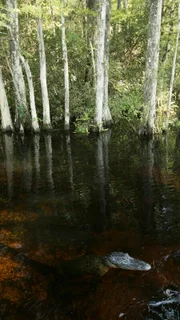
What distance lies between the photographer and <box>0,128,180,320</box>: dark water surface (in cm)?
410

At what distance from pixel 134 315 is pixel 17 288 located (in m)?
1.89

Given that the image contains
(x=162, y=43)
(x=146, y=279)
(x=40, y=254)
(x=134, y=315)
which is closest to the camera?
(x=134, y=315)

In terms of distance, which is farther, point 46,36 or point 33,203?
point 46,36

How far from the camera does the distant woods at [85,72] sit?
15.6 metres

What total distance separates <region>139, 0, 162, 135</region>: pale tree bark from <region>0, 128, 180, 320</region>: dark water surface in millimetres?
2840

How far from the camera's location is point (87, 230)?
6055mm

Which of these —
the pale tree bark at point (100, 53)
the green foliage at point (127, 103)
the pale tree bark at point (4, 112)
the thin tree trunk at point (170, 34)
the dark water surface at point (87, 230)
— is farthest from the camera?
the thin tree trunk at point (170, 34)

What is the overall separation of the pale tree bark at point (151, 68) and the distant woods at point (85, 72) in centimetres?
5

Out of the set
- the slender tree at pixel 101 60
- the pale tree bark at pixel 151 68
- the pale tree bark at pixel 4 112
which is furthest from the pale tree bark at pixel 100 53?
the pale tree bark at pixel 4 112

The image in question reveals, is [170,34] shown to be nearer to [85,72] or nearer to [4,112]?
[85,72]

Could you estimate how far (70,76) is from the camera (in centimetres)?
1970

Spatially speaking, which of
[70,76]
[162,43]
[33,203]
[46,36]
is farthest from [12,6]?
[33,203]

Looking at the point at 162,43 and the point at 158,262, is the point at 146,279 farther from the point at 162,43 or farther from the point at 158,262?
the point at 162,43

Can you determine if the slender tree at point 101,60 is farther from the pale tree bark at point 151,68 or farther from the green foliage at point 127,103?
the pale tree bark at point 151,68
